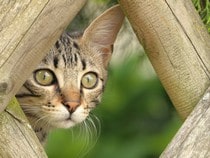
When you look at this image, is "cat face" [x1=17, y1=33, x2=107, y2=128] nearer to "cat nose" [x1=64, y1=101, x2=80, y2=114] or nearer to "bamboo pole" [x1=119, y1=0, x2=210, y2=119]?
"cat nose" [x1=64, y1=101, x2=80, y2=114]

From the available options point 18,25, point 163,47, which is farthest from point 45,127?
point 18,25

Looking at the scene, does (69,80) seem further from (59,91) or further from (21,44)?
(21,44)

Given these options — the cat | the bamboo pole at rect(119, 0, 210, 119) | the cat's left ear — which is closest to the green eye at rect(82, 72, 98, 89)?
the cat

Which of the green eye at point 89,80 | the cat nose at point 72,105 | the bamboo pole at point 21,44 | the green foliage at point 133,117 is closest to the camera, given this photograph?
the bamboo pole at point 21,44

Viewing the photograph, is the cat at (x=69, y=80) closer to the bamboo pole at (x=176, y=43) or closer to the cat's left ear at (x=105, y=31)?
the cat's left ear at (x=105, y=31)

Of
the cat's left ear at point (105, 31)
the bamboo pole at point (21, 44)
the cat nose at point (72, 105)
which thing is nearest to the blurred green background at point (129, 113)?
the cat's left ear at point (105, 31)

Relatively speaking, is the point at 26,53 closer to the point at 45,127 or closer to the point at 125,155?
the point at 45,127
